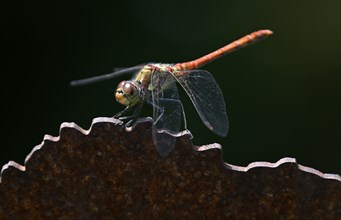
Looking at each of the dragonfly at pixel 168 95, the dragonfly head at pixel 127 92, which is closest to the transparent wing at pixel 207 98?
the dragonfly at pixel 168 95

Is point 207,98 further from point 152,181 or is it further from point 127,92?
point 152,181

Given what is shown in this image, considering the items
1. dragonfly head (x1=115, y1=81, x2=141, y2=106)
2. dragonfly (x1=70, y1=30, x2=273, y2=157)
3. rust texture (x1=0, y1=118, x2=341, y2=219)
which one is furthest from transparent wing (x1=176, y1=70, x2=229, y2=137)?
rust texture (x1=0, y1=118, x2=341, y2=219)

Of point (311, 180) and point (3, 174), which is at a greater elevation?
point (3, 174)

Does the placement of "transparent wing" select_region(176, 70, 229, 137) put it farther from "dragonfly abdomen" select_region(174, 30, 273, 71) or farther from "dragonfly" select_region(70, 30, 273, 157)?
"dragonfly abdomen" select_region(174, 30, 273, 71)

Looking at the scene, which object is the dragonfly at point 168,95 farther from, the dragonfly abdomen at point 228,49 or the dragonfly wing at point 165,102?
the dragonfly abdomen at point 228,49

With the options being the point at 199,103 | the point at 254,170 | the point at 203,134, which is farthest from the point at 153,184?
the point at 203,134

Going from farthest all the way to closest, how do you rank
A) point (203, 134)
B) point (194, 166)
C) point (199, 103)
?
1. point (203, 134)
2. point (199, 103)
3. point (194, 166)

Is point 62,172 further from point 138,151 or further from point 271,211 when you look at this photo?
point 271,211
